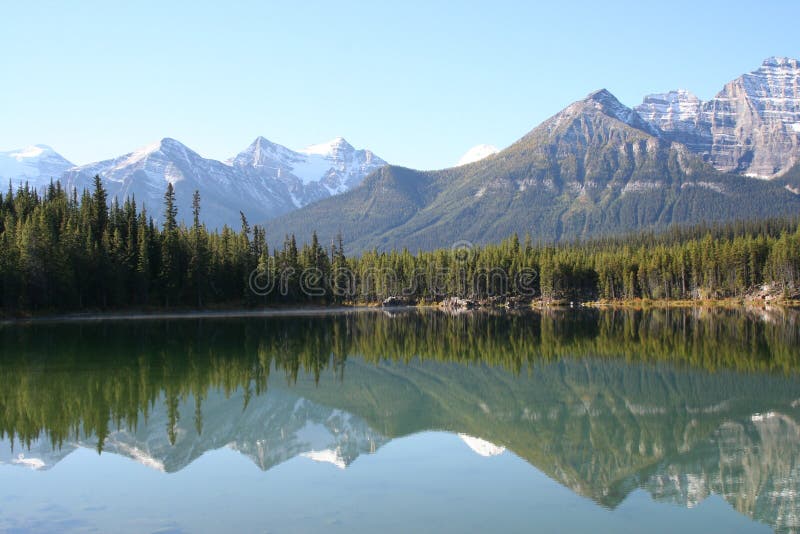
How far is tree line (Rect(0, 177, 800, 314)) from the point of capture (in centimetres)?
9400

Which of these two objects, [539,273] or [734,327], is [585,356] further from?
[539,273]

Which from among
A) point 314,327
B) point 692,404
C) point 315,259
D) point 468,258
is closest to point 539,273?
point 468,258

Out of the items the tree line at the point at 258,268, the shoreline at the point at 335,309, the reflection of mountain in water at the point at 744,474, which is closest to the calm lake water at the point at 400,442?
the reflection of mountain in water at the point at 744,474

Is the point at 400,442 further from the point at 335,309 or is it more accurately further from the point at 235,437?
the point at 335,309

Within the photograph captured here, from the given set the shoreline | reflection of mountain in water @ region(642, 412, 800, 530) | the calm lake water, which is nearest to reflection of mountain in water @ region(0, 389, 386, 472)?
the calm lake water

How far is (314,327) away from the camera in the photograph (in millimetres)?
84875

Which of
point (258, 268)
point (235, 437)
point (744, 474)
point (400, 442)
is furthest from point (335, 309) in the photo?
point (744, 474)

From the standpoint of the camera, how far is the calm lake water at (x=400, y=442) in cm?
1756

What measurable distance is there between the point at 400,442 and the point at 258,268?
10148 centimetres

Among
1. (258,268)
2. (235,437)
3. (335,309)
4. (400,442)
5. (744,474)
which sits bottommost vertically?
(744,474)

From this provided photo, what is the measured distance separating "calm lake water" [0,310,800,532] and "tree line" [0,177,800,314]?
48219 millimetres

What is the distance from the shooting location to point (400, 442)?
85.1ft

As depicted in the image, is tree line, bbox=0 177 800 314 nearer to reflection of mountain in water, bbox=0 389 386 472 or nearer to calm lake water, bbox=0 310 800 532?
calm lake water, bbox=0 310 800 532

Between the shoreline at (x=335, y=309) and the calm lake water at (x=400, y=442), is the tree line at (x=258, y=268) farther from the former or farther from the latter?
the calm lake water at (x=400, y=442)
